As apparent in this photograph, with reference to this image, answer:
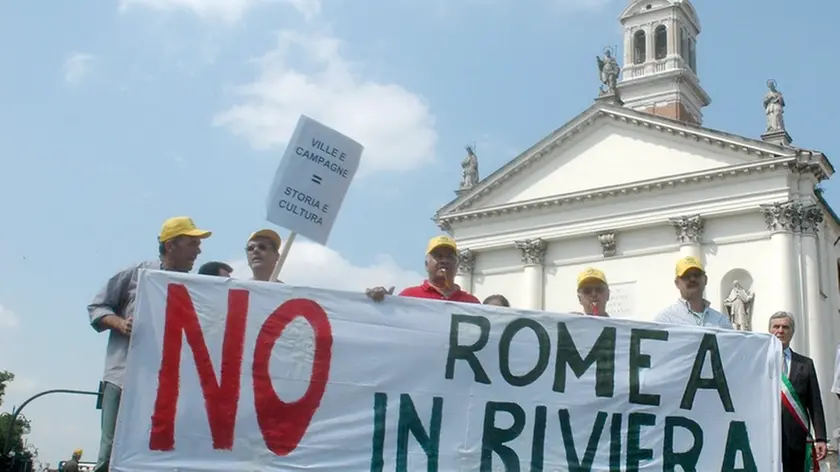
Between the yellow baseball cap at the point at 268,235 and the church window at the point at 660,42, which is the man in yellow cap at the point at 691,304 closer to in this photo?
the yellow baseball cap at the point at 268,235

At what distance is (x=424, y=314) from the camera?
18.5ft

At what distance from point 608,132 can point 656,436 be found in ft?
97.2

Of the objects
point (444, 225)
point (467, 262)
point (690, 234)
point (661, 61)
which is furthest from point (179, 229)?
point (661, 61)

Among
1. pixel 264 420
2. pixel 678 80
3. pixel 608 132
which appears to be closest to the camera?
pixel 264 420

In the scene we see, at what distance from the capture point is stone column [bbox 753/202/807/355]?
28.6m

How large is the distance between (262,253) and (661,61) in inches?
1593

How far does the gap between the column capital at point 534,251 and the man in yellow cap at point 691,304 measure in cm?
2790

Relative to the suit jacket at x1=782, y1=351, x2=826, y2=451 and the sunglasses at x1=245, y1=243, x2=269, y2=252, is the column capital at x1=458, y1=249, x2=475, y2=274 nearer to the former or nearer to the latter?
the suit jacket at x1=782, y1=351, x2=826, y2=451

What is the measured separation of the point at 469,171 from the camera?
3853 cm

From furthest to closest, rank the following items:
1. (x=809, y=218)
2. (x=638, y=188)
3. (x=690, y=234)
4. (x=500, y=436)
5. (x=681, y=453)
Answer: (x=638, y=188) → (x=690, y=234) → (x=809, y=218) → (x=681, y=453) → (x=500, y=436)

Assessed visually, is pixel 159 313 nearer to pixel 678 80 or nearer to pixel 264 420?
pixel 264 420

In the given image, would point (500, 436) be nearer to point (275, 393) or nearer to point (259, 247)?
point (275, 393)

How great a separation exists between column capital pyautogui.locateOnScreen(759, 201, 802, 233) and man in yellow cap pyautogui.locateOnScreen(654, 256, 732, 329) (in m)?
24.7

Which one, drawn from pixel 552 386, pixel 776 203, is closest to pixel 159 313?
pixel 552 386
